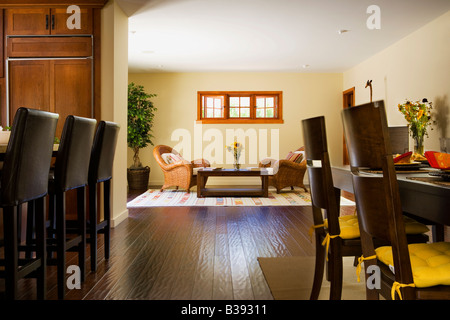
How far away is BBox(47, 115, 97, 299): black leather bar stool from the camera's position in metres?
2.06

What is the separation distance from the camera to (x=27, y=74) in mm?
3912

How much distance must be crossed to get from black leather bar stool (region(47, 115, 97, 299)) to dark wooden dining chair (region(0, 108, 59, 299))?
10.0 inches

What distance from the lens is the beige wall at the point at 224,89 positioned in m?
8.38

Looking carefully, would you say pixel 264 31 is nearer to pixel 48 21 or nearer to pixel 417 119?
pixel 417 119

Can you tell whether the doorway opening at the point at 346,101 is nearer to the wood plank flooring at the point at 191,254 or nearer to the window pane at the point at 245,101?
the window pane at the point at 245,101

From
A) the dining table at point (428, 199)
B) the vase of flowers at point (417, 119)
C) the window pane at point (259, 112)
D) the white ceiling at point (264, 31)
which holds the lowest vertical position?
the dining table at point (428, 199)

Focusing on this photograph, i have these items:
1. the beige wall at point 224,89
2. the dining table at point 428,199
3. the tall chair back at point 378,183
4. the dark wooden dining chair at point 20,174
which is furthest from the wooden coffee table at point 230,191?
the tall chair back at point 378,183

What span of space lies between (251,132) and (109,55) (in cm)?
489

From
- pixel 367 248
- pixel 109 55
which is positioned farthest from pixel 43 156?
pixel 109 55

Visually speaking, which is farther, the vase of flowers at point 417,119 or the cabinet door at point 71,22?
the vase of flowers at point 417,119

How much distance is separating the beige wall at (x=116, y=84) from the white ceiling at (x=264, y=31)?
14.6 inches

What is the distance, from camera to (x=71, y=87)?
154 inches

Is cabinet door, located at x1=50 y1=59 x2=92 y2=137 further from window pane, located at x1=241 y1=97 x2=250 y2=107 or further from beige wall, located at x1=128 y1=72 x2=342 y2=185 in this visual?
window pane, located at x1=241 y1=97 x2=250 y2=107

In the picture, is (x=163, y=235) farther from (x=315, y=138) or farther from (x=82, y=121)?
(x=315, y=138)
